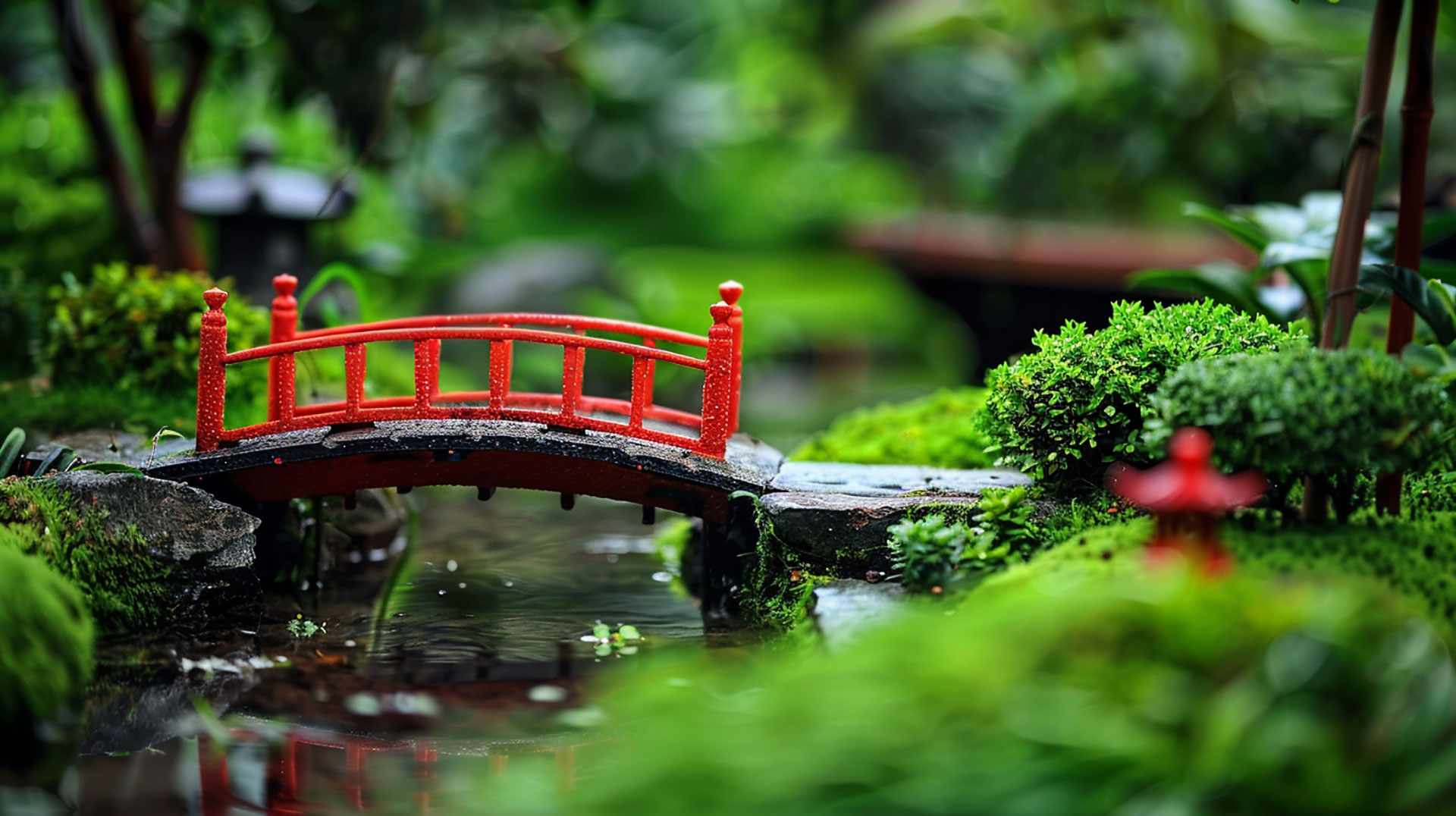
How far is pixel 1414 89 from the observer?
6.02 meters

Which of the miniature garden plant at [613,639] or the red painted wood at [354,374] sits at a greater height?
the red painted wood at [354,374]

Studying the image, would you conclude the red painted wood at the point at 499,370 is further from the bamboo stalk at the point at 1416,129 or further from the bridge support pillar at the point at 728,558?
the bamboo stalk at the point at 1416,129

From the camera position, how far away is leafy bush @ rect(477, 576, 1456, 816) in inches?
128

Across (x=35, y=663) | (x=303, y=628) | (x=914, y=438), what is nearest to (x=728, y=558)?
(x=914, y=438)

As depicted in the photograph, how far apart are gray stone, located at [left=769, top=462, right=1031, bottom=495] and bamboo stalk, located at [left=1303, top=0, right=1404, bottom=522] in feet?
5.34

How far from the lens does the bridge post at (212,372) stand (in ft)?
21.4

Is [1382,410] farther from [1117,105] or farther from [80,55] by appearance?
[80,55]

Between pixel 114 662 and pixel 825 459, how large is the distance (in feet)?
13.8

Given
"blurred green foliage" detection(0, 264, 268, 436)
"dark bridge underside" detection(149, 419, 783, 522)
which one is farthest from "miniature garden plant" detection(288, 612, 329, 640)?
"blurred green foliage" detection(0, 264, 268, 436)

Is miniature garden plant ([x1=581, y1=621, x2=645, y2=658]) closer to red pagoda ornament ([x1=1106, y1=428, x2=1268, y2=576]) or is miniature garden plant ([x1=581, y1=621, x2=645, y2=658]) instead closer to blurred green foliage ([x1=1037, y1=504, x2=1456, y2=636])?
blurred green foliage ([x1=1037, y1=504, x2=1456, y2=636])

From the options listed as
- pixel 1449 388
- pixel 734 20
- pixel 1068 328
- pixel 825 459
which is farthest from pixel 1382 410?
pixel 734 20

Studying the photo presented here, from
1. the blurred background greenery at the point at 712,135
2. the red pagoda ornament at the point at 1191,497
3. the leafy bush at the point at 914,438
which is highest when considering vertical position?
the blurred background greenery at the point at 712,135

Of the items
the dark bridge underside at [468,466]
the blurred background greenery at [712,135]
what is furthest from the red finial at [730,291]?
the blurred background greenery at [712,135]

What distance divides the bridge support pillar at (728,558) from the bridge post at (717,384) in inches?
12.2
